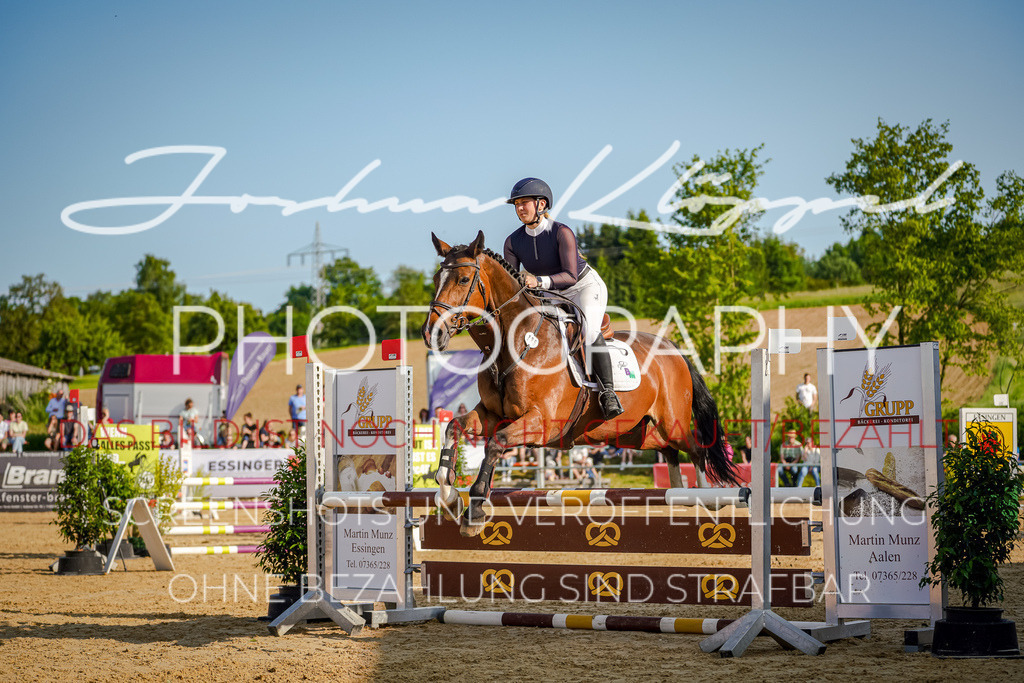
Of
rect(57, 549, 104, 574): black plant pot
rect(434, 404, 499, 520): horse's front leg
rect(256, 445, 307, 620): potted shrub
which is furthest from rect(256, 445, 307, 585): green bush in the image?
rect(57, 549, 104, 574): black plant pot

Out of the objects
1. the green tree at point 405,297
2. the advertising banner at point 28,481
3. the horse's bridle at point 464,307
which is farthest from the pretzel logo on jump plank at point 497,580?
the green tree at point 405,297

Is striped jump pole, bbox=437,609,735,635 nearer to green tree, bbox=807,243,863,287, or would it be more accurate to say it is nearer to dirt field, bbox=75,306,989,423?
dirt field, bbox=75,306,989,423

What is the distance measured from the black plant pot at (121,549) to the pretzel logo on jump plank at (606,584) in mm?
6702

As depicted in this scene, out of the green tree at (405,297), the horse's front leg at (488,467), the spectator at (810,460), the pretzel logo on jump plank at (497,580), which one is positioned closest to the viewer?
the horse's front leg at (488,467)

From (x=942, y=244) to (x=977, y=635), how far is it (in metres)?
16.6

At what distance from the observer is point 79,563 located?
30.4 feet

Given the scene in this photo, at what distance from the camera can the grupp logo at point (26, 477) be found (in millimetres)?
15984

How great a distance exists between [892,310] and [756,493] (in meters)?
15.8

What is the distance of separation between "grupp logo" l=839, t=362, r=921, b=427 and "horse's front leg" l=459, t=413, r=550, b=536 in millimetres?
1813

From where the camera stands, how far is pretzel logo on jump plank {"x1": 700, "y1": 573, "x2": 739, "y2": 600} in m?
4.76

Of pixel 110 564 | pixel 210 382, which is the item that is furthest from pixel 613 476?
pixel 110 564

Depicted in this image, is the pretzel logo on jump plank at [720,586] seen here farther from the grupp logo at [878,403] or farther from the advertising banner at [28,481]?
the advertising banner at [28,481]

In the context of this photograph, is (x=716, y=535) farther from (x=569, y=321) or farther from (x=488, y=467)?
(x=569, y=321)

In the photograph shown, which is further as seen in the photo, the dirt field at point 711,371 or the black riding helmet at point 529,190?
the dirt field at point 711,371
